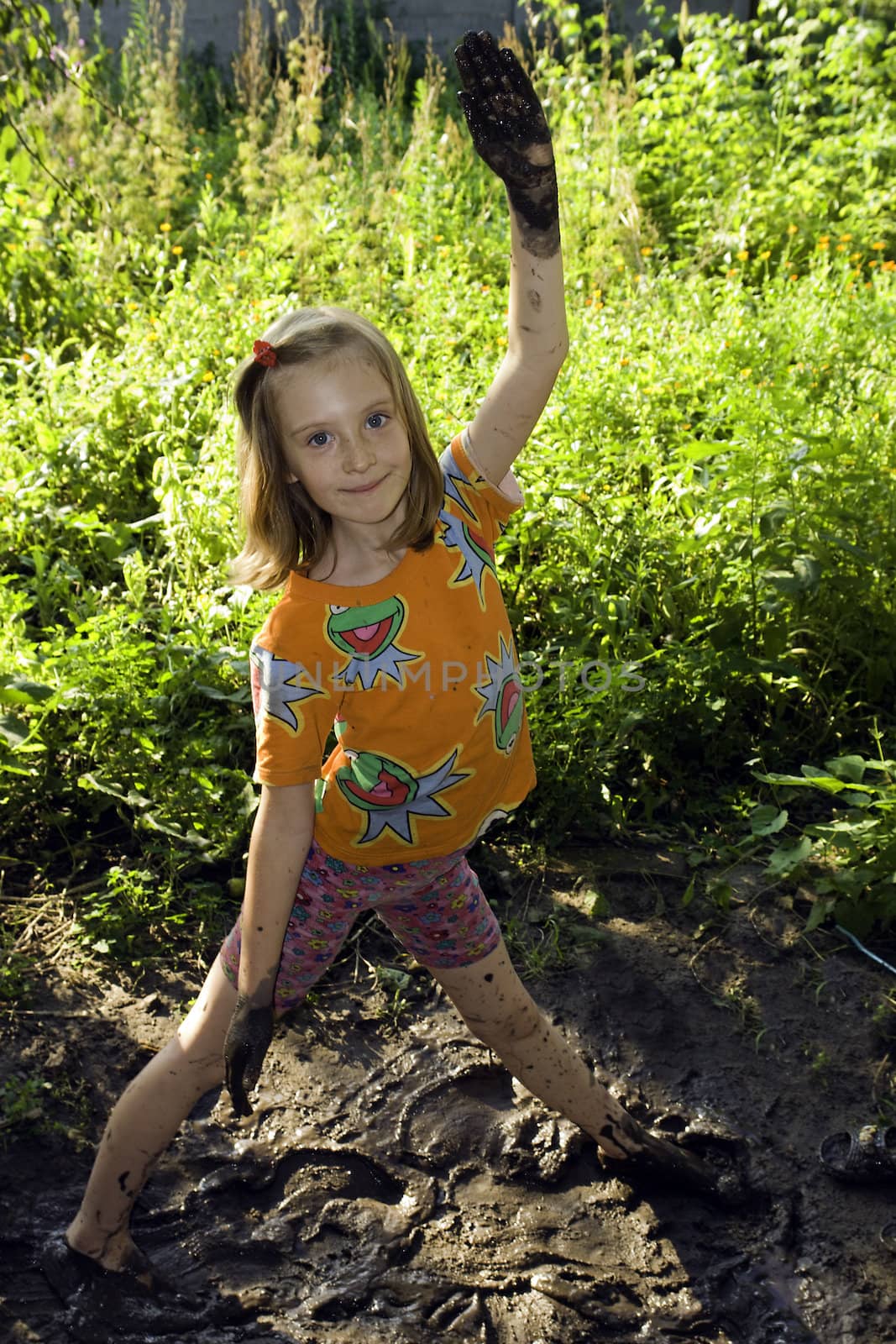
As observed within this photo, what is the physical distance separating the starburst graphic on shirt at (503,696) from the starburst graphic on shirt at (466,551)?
0.09 m

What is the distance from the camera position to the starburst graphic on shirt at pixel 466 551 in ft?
6.25

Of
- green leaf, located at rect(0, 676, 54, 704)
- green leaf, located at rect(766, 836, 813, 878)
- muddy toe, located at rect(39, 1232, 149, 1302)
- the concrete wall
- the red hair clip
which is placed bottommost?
muddy toe, located at rect(39, 1232, 149, 1302)

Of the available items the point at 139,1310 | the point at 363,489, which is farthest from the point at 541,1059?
the point at 363,489

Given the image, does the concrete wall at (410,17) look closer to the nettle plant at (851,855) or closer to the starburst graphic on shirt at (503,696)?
the nettle plant at (851,855)

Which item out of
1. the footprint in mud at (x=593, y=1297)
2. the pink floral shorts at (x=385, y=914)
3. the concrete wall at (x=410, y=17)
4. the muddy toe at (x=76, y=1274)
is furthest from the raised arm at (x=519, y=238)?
the concrete wall at (x=410, y=17)

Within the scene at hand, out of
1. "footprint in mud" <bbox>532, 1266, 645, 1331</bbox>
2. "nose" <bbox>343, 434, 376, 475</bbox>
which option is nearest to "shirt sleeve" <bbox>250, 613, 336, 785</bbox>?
"nose" <bbox>343, 434, 376, 475</bbox>

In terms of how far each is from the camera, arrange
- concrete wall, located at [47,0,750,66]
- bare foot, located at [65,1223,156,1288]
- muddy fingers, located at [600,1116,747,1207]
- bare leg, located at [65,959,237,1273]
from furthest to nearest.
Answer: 1. concrete wall, located at [47,0,750,66]
2. muddy fingers, located at [600,1116,747,1207]
3. bare foot, located at [65,1223,156,1288]
4. bare leg, located at [65,959,237,1273]

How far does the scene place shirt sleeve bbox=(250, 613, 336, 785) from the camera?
180cm

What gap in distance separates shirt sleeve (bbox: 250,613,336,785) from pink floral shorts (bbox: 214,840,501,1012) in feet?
0.69

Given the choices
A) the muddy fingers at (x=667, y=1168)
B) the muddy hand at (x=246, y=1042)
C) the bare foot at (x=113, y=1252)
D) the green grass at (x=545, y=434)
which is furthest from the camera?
the green grass at (x=545, y=434)

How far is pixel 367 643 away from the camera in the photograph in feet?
5.96

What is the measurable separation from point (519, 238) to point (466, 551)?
451 millimetres

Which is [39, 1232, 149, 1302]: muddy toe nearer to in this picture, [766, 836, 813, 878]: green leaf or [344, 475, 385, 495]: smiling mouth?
[344, 475, 385, 495]: smiling mouth

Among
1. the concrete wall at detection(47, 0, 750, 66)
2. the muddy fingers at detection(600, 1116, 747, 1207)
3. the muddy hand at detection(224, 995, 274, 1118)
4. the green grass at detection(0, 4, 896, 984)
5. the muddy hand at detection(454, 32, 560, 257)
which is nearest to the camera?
the muddy hand at detection(454, 32, 560, 257)
